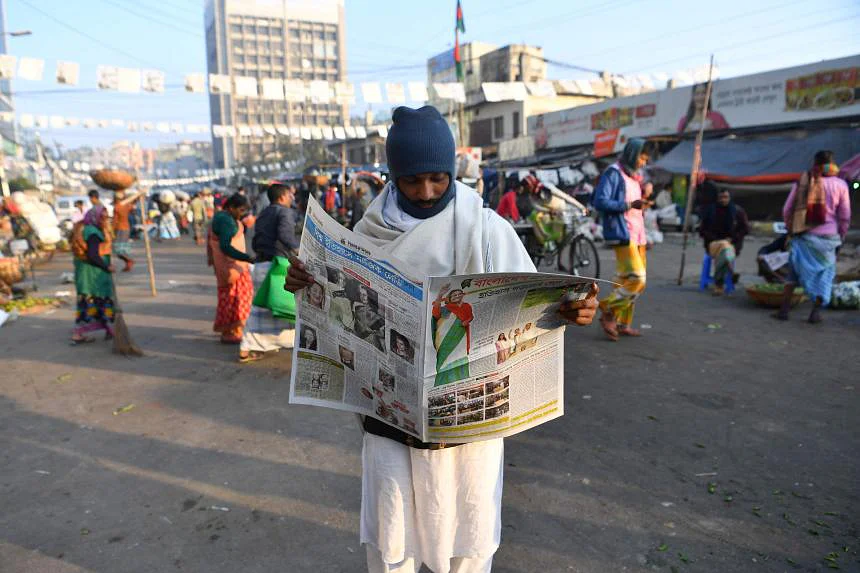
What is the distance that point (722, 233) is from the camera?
8375 millimetres

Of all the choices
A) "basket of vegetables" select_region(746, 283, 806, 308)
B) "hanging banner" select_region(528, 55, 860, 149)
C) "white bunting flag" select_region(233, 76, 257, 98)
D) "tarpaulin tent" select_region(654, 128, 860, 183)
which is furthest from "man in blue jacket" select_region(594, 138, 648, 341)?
"tarpaulin tent" select_region(654, 128, 860, 183)

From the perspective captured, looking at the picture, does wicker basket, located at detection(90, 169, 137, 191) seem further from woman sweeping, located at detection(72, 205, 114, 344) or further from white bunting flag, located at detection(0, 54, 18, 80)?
white bunting flag, located at detection(0, 54, 18, 80)

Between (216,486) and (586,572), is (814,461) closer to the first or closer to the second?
(586,572)

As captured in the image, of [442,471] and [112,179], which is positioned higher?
[112,179]

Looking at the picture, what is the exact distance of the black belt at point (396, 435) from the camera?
1645mm

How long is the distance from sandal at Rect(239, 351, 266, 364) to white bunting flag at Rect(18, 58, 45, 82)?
967cm

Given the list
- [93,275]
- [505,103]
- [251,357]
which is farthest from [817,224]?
[505,103]

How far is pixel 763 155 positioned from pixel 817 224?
11.2m

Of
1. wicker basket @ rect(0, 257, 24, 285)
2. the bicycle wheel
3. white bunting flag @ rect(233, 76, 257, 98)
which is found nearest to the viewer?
wicker basket @ rect(0, 257, 24, 285)

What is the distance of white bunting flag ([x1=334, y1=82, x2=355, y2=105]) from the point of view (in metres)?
16.2

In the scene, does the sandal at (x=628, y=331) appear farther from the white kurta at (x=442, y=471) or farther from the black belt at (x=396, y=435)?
the black belt at (x=396, y=435)

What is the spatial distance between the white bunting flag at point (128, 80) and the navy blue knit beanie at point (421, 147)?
13345mm

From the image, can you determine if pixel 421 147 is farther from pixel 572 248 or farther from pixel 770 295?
pixel 572 248

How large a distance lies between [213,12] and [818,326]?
123 m
